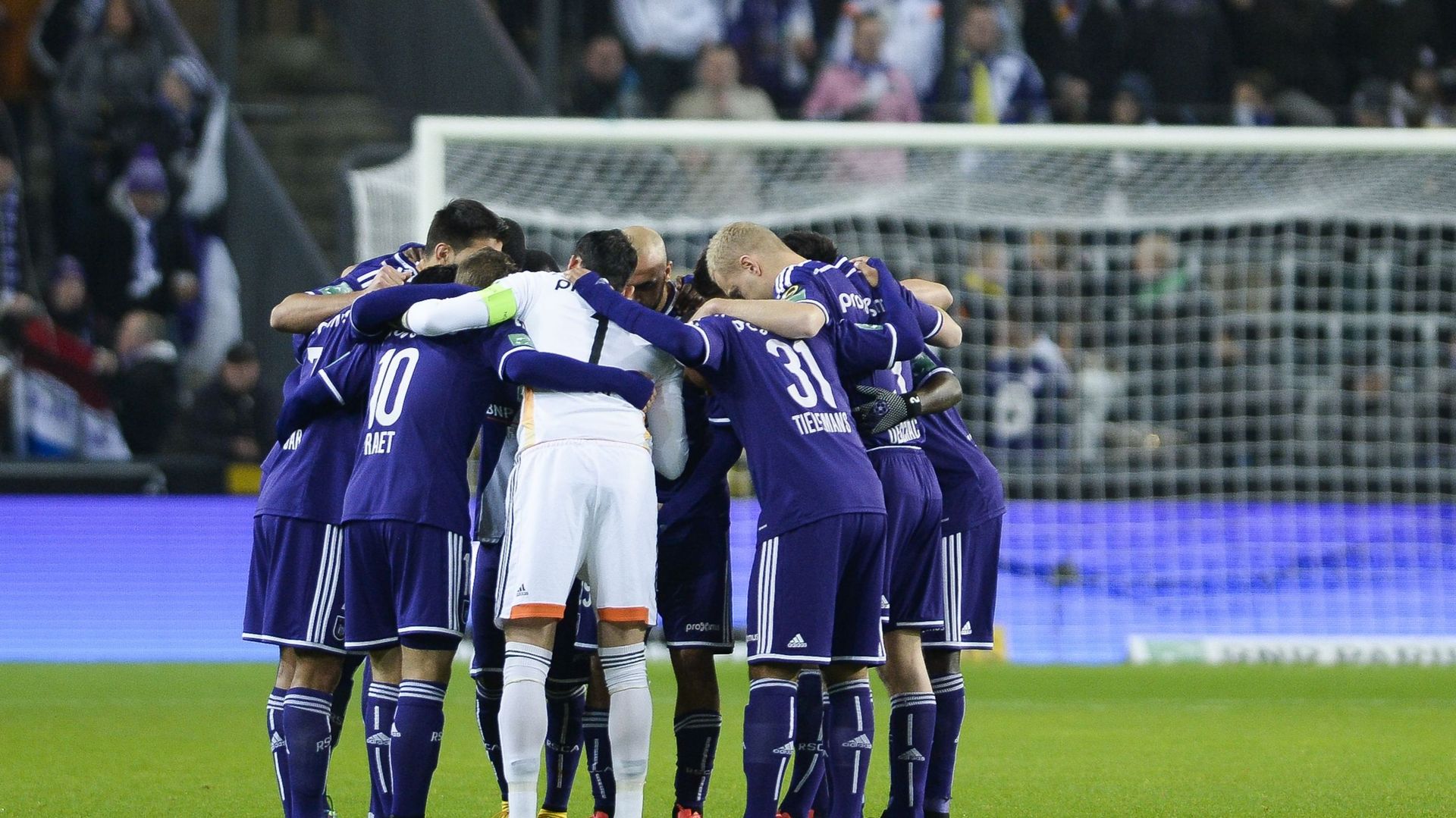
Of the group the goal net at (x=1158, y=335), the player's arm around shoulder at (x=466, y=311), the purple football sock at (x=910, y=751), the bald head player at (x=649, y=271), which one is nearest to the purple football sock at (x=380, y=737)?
the player's arm around shoulder at (x=466, y=311)

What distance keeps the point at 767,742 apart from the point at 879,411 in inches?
48.6

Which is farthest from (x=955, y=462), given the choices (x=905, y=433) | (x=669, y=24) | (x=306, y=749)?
(x=669, y=24)

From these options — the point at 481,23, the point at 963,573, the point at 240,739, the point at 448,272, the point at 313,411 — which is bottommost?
the point at 240,739

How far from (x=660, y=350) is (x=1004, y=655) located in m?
7.82

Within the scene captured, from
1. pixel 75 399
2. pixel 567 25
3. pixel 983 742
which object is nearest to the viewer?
pixel 983 742

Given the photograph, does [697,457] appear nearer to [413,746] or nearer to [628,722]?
[628,722]

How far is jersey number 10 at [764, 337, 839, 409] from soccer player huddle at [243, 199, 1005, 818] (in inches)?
0.4

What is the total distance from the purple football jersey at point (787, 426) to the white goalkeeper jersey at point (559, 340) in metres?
0.27

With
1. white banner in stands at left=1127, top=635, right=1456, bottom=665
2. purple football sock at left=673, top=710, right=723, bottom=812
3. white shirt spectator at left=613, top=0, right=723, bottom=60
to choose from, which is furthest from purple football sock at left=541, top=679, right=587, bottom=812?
white shirt spectator at left=613, top=0, right=723, bottom=60

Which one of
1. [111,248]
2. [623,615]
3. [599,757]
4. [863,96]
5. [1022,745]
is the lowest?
[1022,745]

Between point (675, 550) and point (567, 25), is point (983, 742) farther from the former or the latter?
point (567, 25)

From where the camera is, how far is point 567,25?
56.2ft

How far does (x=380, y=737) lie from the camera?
5.68m

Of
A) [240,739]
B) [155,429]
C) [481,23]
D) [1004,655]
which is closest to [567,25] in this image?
[481,23]
